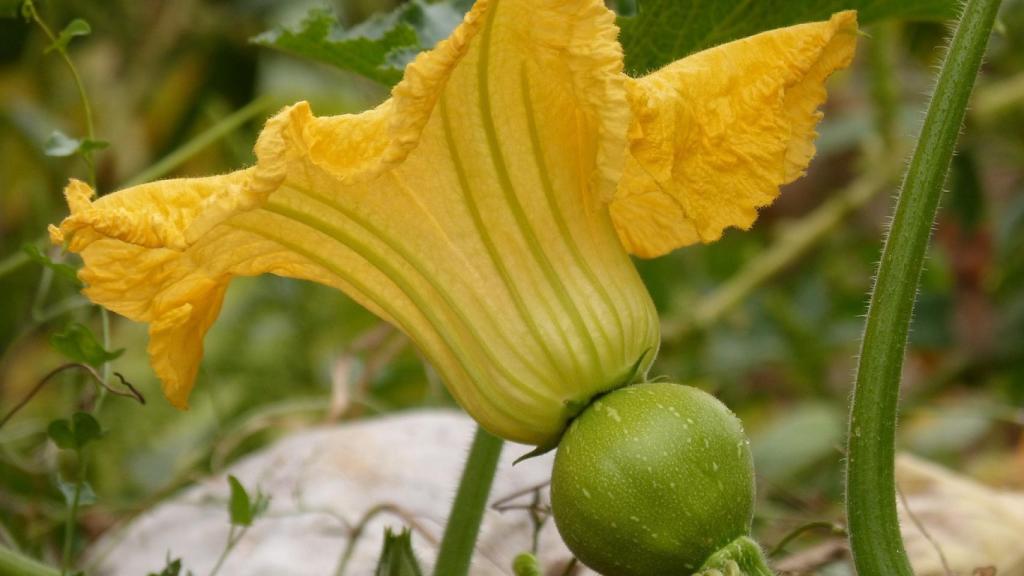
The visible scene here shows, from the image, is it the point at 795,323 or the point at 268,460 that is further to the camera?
the point at 795,323

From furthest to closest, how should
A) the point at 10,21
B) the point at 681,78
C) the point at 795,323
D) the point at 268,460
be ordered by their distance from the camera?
the point at 795,323 < the point at 10,21 < the point at 268,460 < the point at 681,78

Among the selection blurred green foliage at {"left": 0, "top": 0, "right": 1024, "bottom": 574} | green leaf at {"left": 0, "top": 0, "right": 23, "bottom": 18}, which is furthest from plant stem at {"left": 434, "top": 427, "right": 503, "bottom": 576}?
blurred green foliage at {"left": 0, "top": 0, "right": 1024, "bottom": 574}

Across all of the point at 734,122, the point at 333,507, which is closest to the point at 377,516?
the point at 333,507

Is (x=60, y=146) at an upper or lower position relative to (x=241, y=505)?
upper

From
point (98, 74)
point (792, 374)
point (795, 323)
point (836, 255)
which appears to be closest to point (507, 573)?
point (795, 323)

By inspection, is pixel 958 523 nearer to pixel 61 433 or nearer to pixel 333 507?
pixel 333 507

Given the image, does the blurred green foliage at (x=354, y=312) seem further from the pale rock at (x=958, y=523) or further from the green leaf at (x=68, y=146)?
the green leaf at (x=68, y=146)

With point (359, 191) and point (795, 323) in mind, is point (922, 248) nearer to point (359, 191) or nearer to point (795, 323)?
point (359, 191)
